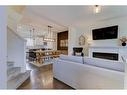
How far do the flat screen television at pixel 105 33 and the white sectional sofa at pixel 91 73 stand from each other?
3.74 meters

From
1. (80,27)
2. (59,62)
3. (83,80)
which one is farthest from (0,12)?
(80,27)

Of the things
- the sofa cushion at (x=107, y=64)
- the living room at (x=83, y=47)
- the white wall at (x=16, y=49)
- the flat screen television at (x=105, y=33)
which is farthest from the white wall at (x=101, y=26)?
the white wall at (x=16, y=49)

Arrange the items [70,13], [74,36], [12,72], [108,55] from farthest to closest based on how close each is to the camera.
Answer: [74,36]
[108,55]
[70,13]
[12,72]

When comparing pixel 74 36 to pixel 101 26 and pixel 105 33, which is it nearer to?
pixel 101 26

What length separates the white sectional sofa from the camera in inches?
88.7

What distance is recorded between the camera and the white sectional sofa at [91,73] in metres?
2.25

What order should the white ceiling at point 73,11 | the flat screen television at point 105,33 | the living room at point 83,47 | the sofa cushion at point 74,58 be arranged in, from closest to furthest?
the living room at point 83,47, the sofa cushion at point 74,58, the white ceiling at point 73,11, the flat screen television at point 105,33

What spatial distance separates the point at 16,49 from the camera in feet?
15.5

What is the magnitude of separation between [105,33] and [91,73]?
4699mm

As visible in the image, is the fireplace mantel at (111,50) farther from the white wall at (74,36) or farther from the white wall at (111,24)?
the white wall at (74,36)

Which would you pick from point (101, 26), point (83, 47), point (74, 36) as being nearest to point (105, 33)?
point (101, 26)

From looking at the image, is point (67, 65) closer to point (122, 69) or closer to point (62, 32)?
point (122, 69)

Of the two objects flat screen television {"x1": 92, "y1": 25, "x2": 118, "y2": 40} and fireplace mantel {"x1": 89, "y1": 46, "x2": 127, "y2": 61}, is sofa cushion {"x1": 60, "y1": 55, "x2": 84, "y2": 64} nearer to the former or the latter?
fireplace mantel {"x1": 89, "y1": 46, "x2": 127, "y2": 61}

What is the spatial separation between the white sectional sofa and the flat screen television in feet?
12.3
